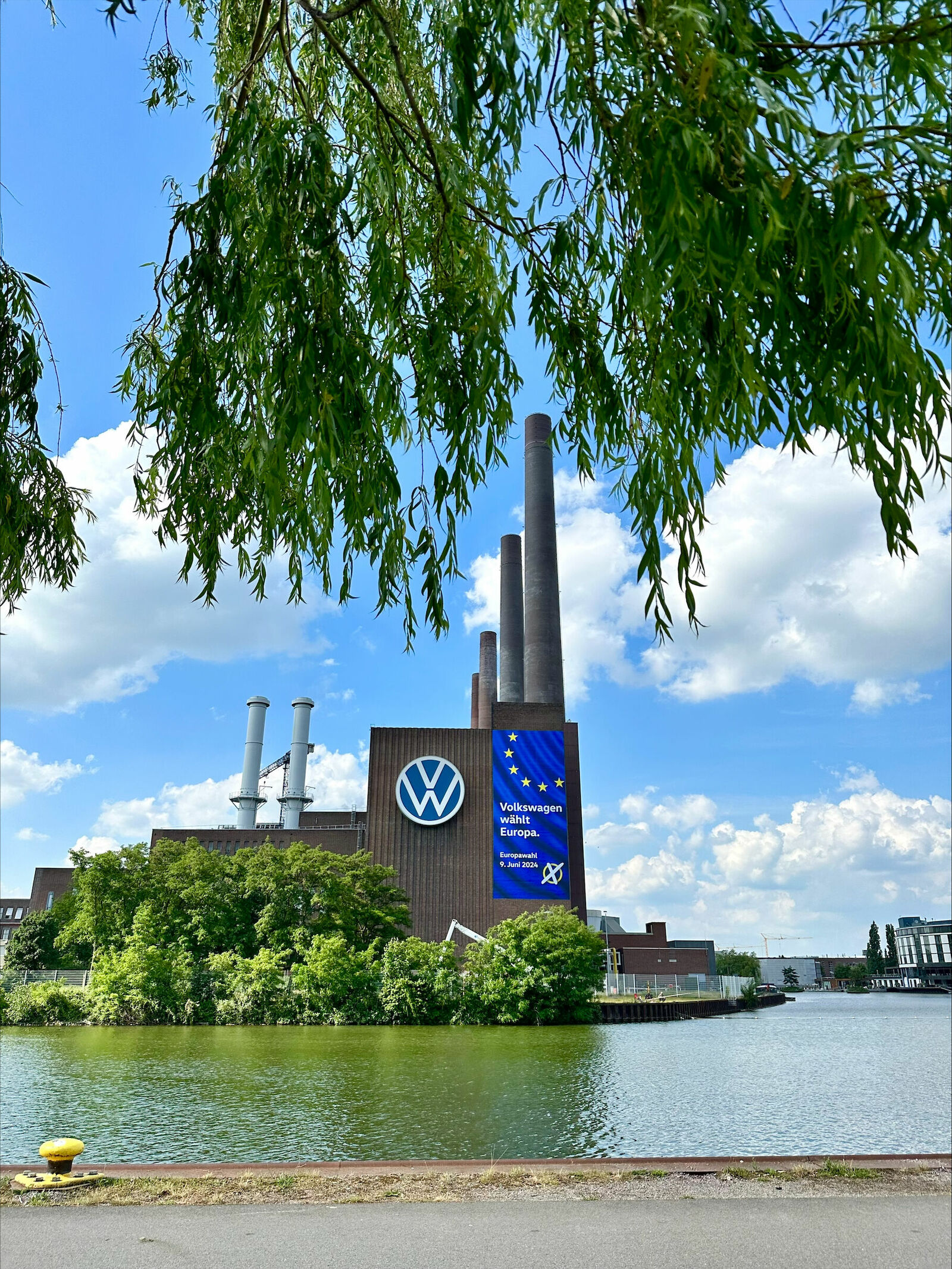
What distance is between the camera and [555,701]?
5162 centimetres

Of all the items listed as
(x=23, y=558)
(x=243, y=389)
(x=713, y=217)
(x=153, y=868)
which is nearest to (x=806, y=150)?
(x=713, y=217)

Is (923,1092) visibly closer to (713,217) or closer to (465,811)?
(713,217)

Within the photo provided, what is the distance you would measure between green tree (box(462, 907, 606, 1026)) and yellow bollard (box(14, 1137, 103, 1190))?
33033 mm

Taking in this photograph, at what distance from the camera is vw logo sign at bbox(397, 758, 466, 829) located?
161ft

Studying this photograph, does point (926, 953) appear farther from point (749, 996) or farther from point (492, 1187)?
point (492, 1187)

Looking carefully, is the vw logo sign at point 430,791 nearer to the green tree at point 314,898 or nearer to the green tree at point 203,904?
the green tree at point 314,898

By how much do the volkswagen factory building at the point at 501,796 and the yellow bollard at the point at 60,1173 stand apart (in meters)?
41.2

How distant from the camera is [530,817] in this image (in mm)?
49312

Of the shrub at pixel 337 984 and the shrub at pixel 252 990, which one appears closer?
the shrub at pixel 252 990

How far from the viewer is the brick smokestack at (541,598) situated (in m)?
51.3

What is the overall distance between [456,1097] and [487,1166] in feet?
26.6

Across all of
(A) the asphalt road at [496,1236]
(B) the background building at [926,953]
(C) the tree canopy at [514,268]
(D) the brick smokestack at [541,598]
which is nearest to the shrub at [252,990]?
(D) the brick smokestack at [541,598]

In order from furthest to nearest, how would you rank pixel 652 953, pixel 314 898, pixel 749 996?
pixel 652 953
pixel 749 996
pixel 314 898

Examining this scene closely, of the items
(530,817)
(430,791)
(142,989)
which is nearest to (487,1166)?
(142,989)
